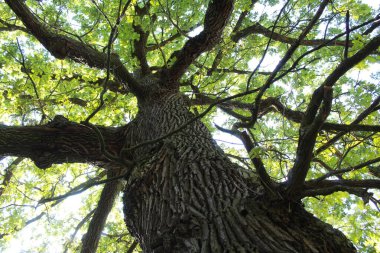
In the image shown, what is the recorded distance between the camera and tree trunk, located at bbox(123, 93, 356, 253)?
1.72m

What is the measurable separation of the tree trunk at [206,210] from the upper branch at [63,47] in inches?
68.1

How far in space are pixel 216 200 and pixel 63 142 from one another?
2.17m

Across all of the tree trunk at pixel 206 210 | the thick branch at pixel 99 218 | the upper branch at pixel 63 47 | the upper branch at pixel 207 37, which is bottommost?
the tree trunk at pixel 206 210

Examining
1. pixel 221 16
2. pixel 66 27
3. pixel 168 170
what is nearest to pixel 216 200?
pixel 168 170

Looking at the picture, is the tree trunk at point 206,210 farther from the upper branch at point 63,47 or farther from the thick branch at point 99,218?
the thick branch at point 99,218

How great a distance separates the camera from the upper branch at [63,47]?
3875 millimetres

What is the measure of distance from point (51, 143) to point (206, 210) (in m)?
2.25

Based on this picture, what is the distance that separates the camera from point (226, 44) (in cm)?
541

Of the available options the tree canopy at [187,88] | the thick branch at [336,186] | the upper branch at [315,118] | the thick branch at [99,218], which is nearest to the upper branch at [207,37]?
the tree canopy at [187,88]

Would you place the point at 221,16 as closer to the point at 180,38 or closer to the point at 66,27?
the point at 180,38

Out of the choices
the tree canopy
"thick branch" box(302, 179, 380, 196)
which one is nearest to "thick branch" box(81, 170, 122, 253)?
the tree canopy

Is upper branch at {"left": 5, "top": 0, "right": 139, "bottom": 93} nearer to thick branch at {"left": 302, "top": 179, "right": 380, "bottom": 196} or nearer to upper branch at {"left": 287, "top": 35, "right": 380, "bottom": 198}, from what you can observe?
upper branch at {"left": 287, "top": 35, "right": 380, "bottom": 198}

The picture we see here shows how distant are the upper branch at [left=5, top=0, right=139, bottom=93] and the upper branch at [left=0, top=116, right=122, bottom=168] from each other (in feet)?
3.38

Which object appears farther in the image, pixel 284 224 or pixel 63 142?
pixel 63 142
